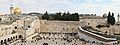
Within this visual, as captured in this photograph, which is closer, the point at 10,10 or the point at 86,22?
the point at 86,22

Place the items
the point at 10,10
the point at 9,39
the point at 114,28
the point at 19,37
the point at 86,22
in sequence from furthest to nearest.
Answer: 1. the point at 10,10
2. the point at 86,22
3. the point at 114,28
4. the point at 19,37
5. the point at 9,39

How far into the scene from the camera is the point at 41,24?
5303 centimetres

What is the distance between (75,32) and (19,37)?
15.6 m

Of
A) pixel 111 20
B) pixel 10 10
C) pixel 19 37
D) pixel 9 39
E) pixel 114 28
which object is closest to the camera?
pixel 9 39

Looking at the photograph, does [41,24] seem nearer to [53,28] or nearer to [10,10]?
[53,28]

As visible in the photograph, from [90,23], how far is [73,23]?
189 inches


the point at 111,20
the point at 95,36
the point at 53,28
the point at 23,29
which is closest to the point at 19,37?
the point at 23,29

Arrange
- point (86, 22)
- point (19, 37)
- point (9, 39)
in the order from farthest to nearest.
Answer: point (86, 22)
point (19, 37)
point (9, 39)

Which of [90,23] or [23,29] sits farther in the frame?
[90,23]

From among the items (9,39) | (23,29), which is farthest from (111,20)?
(9,39)

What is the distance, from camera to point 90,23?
56.8 meters

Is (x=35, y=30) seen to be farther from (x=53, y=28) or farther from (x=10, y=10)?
(x=10, y=10)

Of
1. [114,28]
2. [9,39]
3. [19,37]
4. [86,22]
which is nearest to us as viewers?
[9,39]

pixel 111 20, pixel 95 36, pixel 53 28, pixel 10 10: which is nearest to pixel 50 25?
pixel 53 28
